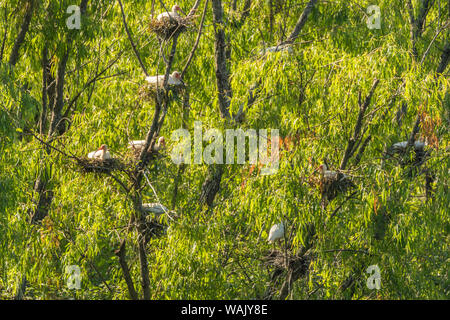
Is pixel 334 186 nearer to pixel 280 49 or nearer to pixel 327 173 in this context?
pixel 327 173

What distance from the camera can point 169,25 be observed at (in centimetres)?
722

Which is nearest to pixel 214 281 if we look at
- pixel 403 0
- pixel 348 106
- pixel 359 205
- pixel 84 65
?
pixel 359 205

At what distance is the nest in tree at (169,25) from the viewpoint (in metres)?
7.14

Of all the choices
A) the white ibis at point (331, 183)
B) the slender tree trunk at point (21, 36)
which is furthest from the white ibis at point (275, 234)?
the slender tree trunk at point (21, 36)

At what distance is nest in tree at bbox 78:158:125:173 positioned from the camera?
7.27m

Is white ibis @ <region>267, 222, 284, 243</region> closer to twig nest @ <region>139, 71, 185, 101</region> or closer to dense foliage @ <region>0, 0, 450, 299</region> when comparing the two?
dense foliage @ <region>0, 0, 450, 299</region>

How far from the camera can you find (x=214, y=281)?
301 inches

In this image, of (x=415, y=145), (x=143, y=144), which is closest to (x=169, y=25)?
(x=143, y=144)

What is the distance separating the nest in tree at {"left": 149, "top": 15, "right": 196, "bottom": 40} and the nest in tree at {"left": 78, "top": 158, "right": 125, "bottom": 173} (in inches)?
46.8

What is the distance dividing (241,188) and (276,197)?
2.08 ft

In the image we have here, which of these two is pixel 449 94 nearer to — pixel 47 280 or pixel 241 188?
pixel 241 188

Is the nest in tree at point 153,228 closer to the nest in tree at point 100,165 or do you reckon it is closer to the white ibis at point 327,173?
the nest in tree at point 100,165

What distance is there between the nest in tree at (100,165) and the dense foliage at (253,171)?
9cm

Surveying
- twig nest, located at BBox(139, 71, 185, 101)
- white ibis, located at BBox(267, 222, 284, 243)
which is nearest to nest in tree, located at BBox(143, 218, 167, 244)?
white ibis, located at BBox(267, 222, 284, 243)
